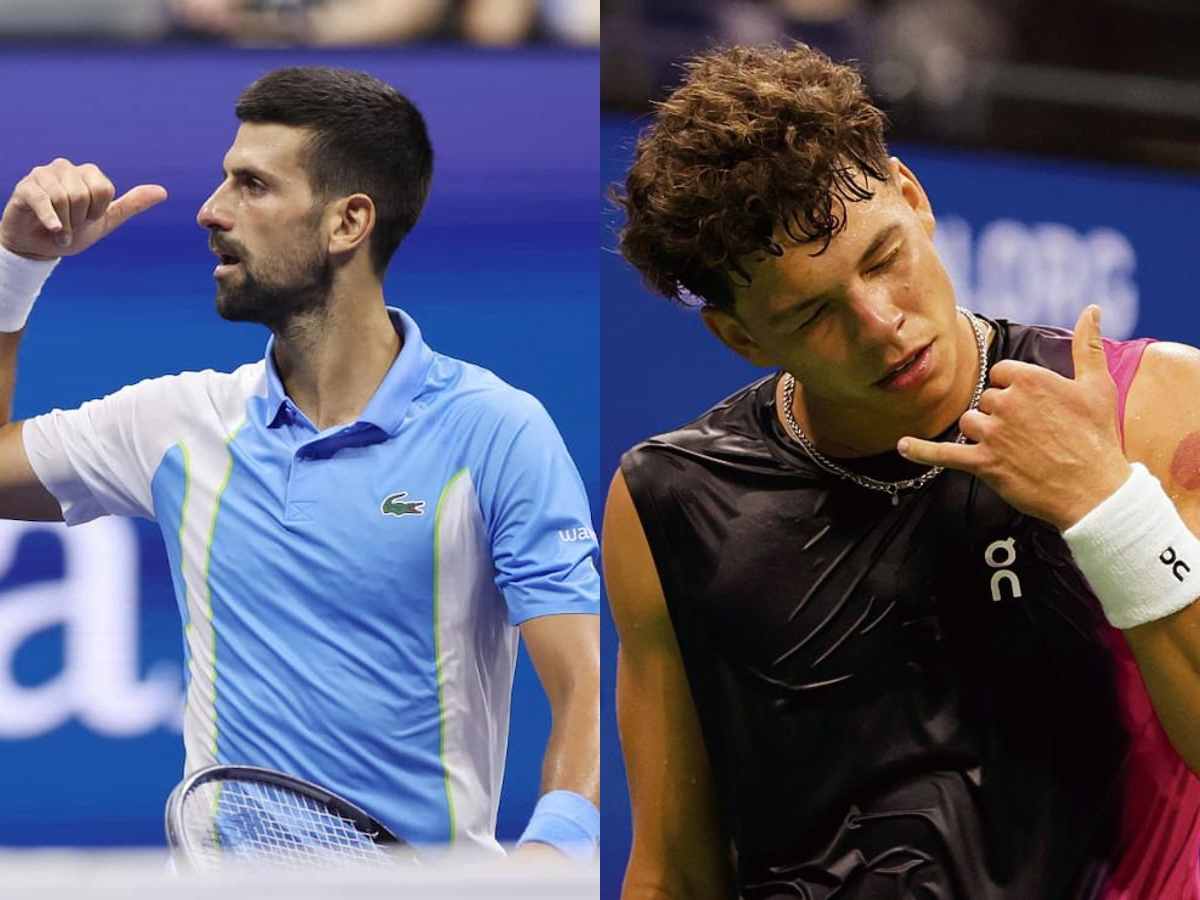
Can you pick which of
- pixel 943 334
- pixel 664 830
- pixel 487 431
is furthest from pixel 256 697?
pixel 943 334

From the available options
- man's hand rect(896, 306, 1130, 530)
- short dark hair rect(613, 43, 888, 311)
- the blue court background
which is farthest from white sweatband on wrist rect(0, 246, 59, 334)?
man's hand rect(896, 306, 1130, 530)

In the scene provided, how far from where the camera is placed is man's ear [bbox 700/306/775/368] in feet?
7.38

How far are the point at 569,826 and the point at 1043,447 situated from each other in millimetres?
1233

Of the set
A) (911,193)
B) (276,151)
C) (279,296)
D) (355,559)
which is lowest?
(355,559)

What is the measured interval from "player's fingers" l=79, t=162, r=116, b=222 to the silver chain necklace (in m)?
1.23

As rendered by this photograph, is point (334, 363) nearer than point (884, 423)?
No

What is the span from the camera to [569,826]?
9.62ft

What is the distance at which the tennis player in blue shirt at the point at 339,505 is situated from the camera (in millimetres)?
2955

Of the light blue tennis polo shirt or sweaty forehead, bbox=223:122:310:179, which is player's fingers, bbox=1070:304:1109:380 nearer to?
the light blue tennis polo shirt

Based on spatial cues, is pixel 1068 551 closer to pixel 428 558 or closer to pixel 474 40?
pixel 428 558

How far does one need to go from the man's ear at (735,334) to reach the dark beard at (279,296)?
0.89 metres

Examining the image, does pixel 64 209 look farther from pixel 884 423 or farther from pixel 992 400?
pixel 992 400

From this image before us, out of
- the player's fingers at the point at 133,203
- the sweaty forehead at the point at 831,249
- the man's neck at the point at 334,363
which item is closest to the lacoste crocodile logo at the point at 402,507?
the man's neck at the point at 334,363

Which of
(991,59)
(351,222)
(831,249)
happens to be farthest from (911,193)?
(991,59)
